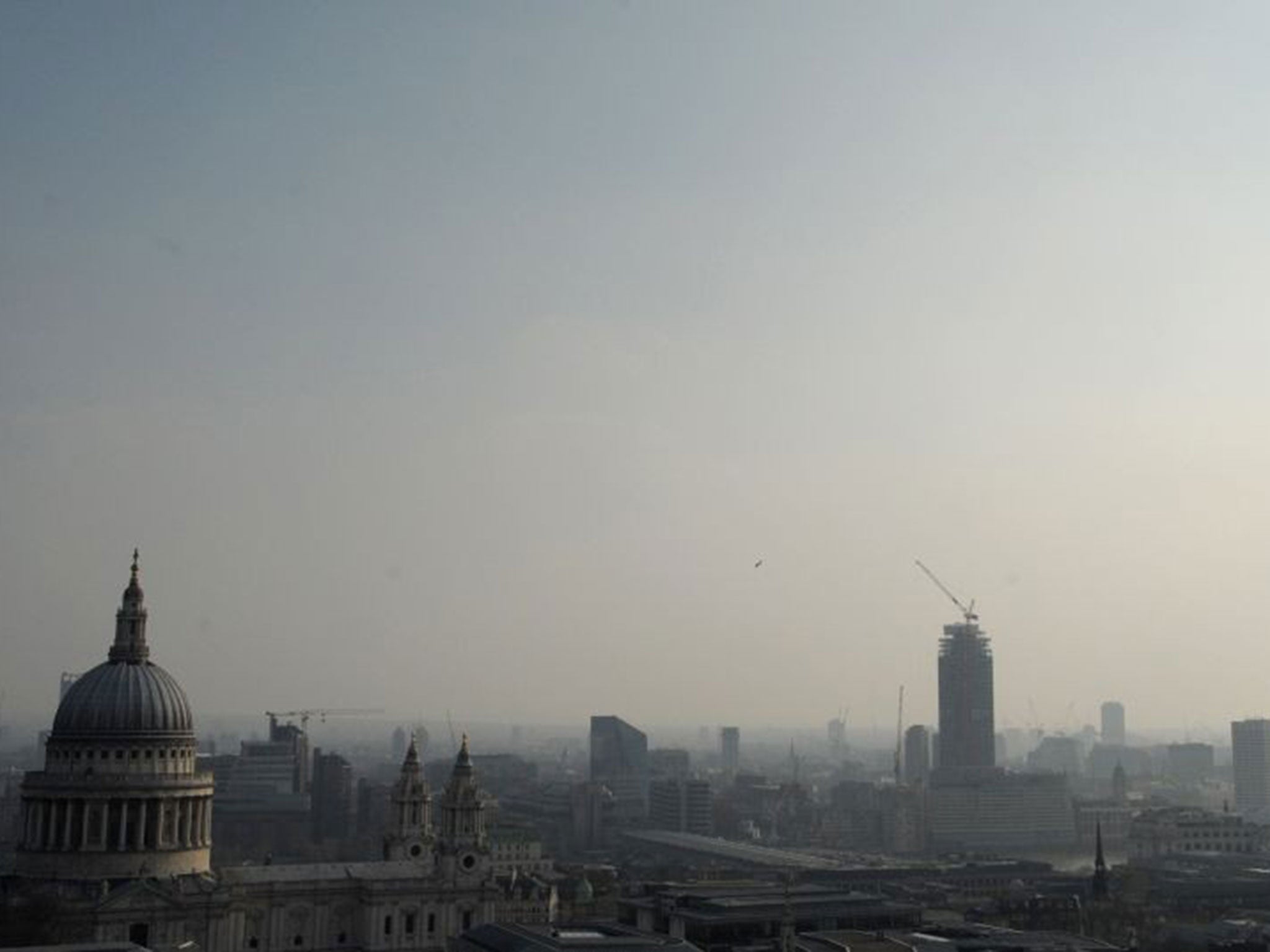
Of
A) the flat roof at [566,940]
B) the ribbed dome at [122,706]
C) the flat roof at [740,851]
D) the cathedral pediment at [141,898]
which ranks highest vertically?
the ribbed dome at [122,706]

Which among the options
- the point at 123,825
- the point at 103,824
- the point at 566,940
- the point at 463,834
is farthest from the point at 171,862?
the point at 566,940

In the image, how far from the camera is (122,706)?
85312mm

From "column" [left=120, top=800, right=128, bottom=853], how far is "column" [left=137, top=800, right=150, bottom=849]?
529mm

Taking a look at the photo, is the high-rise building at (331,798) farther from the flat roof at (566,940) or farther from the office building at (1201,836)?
the flat roof at (566,940)

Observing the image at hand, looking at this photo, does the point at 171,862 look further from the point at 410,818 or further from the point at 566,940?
the point at 566,940

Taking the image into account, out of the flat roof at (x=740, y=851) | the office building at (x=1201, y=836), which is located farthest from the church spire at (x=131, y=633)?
the office building at (x=1201, y=836)

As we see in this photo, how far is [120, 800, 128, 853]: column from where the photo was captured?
268 feet

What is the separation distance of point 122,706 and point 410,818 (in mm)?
16451

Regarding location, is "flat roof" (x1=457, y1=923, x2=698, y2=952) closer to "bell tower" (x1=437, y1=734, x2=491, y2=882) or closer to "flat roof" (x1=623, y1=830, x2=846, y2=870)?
"bell tower" (x1=437, y1=734, x2=491, y2=882)

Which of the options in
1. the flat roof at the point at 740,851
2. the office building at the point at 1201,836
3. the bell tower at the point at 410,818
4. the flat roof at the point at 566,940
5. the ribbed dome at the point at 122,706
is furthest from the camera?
the office building at the point at 1201,836

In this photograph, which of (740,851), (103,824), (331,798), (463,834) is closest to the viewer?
(103,824)

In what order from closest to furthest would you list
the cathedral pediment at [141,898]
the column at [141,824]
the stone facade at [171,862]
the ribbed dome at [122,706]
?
the cathedral pediment at [141,898] → the stone facade at [171,862] → the column at [141,824] → the ribbed dome at [122,706]

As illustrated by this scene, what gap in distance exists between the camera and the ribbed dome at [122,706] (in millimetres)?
84812

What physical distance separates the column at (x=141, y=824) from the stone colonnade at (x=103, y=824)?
1.2 inches
